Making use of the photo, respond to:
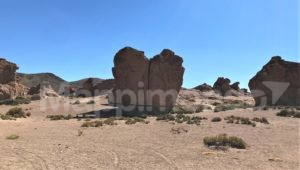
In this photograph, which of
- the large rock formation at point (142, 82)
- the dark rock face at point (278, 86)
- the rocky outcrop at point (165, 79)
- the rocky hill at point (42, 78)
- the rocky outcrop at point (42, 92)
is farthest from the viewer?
the rocky hill at point (42, 78)

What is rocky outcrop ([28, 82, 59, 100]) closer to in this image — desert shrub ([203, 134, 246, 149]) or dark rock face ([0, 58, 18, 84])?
dark rock face ([0, 58, 18, 84])

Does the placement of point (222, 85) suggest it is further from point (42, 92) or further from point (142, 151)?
point (142, 151)

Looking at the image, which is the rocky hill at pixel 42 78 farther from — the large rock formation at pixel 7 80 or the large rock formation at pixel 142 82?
the large rock formation at pixel 142 82

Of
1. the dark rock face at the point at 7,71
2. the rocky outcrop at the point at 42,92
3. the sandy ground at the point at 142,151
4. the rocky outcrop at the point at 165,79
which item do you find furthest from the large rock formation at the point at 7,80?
the sandy ground at the point at 142,151

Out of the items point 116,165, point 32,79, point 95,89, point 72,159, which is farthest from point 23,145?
point 32,79

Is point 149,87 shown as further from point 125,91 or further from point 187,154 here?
point 187,154

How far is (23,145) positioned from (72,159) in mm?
3847

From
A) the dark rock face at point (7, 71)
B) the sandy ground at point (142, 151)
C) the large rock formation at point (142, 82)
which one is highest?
the dark rock face at point (7, 71)

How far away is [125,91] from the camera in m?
36.7

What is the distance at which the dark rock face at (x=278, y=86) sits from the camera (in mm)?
43594

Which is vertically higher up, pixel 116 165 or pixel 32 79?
pixel 32 79

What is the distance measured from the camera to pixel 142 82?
36.9 meters

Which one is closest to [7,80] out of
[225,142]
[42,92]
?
[42,92]

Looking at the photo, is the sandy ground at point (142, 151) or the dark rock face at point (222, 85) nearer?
the sandy ground at point (142, 151)
